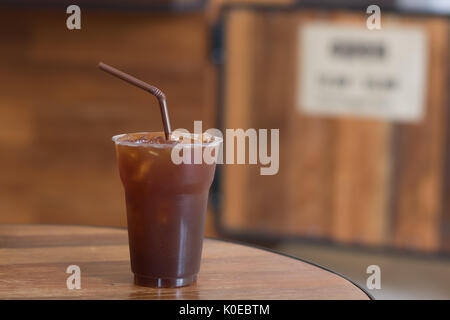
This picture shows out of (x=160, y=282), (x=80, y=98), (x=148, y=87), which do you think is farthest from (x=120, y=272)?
(x=80, y=98)

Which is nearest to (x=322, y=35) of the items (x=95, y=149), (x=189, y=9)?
(x=189, y=9)

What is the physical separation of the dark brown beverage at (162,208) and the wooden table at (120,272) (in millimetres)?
24

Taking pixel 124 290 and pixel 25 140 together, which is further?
pixel 25 140

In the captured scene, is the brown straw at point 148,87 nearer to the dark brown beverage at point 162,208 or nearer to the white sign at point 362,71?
the dark brown beverage at point 162,208

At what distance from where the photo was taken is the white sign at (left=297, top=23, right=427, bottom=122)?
279 cm

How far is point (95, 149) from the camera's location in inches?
109

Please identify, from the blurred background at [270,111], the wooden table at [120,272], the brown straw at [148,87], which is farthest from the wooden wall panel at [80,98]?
the brown straw at [148,87]

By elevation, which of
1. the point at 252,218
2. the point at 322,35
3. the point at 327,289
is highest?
the point at 322,35

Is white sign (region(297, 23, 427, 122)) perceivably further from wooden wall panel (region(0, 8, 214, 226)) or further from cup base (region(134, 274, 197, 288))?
cup base (region(134, 274, 197, 288))

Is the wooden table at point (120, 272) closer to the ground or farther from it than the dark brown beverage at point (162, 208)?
closer to the ground

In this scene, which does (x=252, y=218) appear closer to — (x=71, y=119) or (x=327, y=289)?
(x=71, y=119)

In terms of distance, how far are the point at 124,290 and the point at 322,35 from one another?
2.13 m

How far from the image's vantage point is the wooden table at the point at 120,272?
2.82 ft
